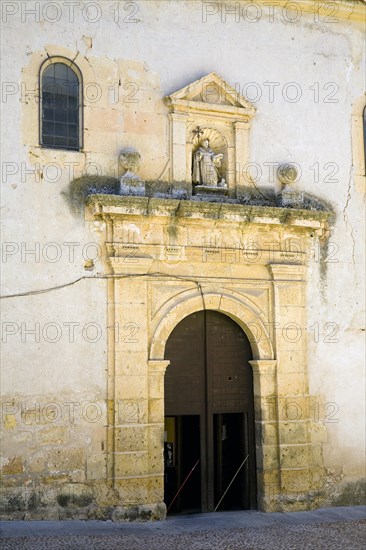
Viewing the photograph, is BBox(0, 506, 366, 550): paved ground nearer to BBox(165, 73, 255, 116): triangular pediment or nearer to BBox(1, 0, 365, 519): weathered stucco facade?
BBox(1, 0, 365, 519): weathered stucco facade

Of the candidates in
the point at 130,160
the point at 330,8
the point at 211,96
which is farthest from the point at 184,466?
the point at 330,8

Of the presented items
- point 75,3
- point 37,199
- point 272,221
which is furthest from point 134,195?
point 75,3

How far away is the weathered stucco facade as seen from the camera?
31.6 feet

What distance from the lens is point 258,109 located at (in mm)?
11156

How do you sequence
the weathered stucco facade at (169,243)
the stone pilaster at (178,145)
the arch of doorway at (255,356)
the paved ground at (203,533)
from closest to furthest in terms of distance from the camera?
1. the paved ground at (203,533)
2. the weathered stucco facade at (169,243)
3. the arch of doorway at (255,356)
4. the stone pilaster at (178,145)

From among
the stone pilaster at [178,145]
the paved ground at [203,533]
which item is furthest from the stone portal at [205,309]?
the stone pilaster at [178,145]

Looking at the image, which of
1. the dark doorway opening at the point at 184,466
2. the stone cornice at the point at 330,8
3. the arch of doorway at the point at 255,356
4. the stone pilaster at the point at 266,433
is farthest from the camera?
the stone cornice at the point at 330,8

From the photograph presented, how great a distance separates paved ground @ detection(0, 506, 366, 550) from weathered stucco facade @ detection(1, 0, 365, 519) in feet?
1.04

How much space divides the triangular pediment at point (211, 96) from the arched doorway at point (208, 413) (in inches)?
119

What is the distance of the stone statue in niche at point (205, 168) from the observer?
10.8 meters

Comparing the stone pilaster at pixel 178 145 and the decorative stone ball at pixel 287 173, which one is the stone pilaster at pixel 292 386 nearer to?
the decorative stone ball at pixel 287 173

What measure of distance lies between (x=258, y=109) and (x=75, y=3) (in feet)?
9.98

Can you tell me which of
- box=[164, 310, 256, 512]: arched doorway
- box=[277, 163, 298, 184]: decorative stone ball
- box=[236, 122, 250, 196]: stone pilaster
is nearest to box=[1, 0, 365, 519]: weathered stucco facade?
box=[236, 122, 250, 196]: stone pilaster

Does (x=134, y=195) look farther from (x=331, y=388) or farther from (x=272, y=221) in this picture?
(x=331, y=388)
